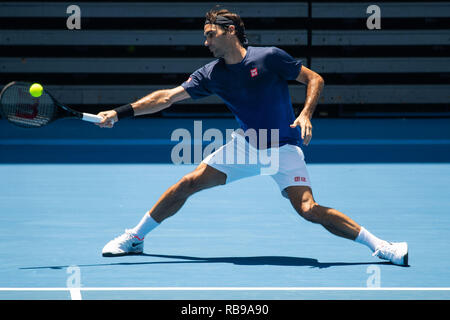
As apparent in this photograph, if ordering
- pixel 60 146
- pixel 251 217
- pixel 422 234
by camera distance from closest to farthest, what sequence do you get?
pixel 422 234, pixel 251 217, pixel 60 146

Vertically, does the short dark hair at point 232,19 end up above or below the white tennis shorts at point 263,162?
above

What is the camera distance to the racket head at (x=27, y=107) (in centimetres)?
521

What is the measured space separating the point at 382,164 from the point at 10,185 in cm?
443

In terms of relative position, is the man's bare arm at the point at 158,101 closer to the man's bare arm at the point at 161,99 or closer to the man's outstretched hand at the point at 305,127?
the man's bare arm at the point at 161,99

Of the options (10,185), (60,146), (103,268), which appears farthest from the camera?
(60,146)

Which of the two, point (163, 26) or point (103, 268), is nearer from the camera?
point (103, 268)

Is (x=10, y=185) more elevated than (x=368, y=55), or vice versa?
(x=368, y=55)

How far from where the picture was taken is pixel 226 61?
5.32m

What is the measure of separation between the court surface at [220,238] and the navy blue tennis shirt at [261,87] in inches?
34.3

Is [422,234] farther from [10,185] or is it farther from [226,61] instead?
[10,185]

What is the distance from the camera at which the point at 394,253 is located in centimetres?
507

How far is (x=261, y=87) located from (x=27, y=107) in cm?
151

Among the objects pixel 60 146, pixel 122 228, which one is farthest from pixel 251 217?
pixel 60 146

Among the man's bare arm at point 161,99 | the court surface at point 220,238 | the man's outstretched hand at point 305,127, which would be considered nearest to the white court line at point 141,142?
the court surface at point 220,238
